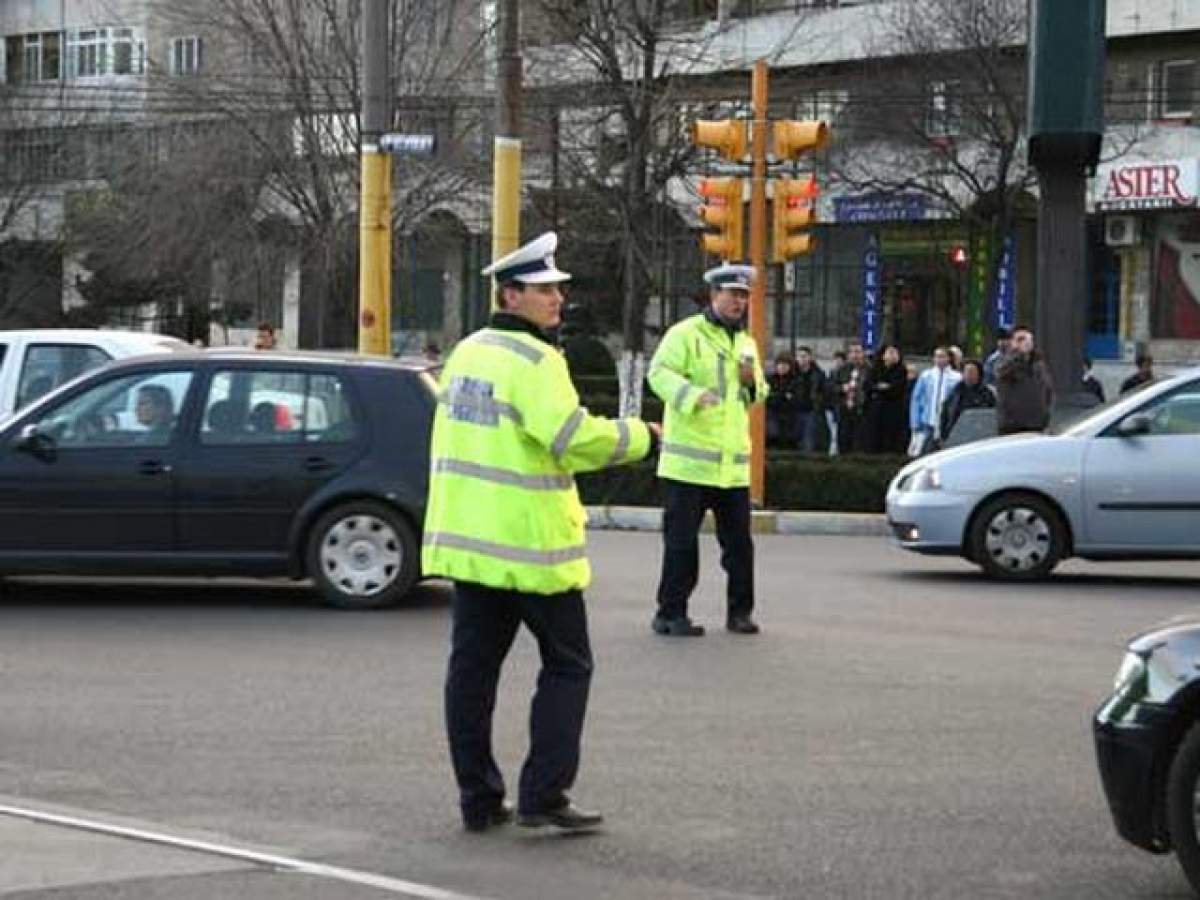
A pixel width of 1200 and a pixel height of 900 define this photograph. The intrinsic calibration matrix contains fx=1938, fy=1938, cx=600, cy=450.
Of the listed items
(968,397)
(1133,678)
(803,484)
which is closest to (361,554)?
(1133,678)

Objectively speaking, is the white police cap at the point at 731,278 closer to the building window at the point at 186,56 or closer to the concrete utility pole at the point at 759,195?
the concrete utility pole at the point at 759,195

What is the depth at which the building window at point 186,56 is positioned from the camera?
34.5 meters

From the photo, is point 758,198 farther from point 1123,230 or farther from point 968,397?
point 1123,230

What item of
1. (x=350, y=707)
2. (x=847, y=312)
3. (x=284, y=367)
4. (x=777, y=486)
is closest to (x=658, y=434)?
(x=350, y=707)

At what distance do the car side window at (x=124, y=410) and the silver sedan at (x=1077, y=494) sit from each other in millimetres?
5310

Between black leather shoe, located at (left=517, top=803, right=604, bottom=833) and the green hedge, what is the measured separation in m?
12.6

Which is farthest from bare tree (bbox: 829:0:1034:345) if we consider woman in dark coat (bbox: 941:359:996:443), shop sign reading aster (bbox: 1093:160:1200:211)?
Result: woman in dark coat (bbox: 941:359:996:443)

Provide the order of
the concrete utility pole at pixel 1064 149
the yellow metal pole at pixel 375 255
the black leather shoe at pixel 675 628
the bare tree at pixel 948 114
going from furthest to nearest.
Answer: the bare tree at pixel 948 114, the yellow metal pole at pixel 375 255, the concrete utility pole at pixel 1064 149, the black leather shoe at pixel 675 628

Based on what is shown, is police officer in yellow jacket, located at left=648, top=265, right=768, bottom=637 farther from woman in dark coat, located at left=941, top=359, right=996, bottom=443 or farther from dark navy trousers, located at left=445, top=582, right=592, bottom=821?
woman in dark coat, located at left=941, top=359, right=996, bottom=443

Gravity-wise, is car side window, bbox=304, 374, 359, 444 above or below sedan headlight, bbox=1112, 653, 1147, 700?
above

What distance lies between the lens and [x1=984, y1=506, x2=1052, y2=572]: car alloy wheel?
13.6 m

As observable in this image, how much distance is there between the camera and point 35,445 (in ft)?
37.4

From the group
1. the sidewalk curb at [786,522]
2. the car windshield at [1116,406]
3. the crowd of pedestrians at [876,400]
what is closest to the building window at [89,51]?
the crowd of pedestrians at [876,400]

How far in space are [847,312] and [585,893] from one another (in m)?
43.4
